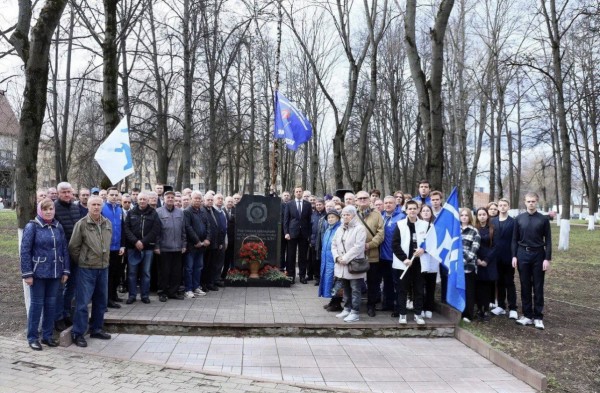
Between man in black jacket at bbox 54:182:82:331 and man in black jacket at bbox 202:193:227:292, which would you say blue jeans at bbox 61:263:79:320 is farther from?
man in black jacket at bbox 202:193:227:292

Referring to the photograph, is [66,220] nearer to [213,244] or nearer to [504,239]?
[213,244]

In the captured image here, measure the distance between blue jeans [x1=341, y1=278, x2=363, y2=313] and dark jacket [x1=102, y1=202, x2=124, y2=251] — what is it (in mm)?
3683

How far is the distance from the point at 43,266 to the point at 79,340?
3.58ft

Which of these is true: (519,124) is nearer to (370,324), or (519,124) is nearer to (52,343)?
(370,324)

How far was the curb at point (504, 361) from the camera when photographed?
5420mm

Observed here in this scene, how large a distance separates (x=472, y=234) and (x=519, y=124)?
30.9 meters

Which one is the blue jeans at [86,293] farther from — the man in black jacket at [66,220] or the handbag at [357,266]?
the handbag at [357,266]

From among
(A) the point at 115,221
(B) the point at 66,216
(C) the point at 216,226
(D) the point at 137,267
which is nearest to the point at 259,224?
(C) the point at 216,226

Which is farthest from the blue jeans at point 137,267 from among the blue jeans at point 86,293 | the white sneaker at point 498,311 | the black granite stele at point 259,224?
the white sneaker at point 498,311

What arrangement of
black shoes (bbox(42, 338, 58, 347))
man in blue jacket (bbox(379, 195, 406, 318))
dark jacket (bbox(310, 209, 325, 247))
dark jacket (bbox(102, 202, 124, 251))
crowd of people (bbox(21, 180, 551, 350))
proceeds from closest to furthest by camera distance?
black shoes (bbox(42, 338, 58, 347)) < crowd of people (bbox(21, 180, 551, 350)) < dark jacket (bbox(102, 202, 124, 251)) < man in blue jacket (bbox(379, 195, 406, 318)) < dark jacket (bbox(310, 209, 325, 247))

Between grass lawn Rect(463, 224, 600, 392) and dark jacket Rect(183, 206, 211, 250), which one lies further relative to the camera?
dark jacket Rect(183, 206, 211, 250)

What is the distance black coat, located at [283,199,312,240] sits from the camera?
10781mm

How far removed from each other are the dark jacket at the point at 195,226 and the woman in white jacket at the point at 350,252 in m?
2.63

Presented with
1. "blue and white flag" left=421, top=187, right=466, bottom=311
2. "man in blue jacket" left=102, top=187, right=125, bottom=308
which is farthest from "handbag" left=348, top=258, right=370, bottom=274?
"man in blue jacket" left=102, top=187, right=125, bottom=308
